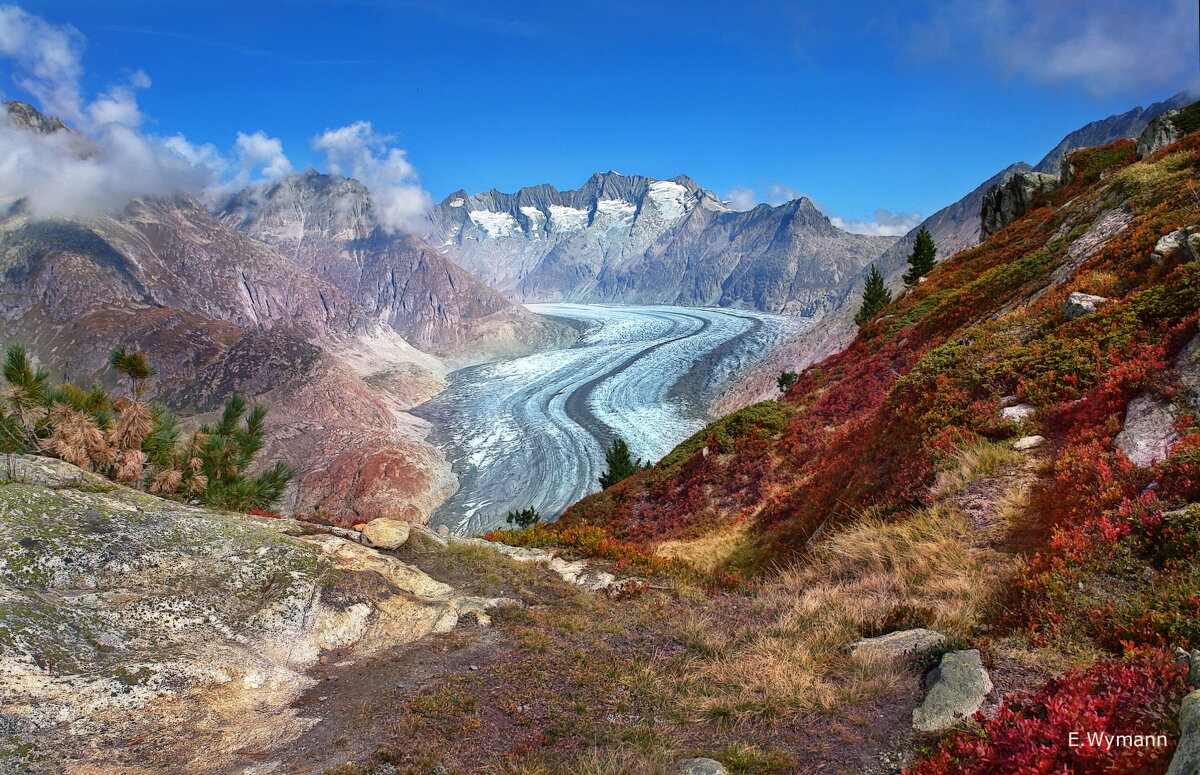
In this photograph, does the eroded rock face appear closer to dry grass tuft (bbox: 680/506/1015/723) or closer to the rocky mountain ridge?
dry grass tuft (bbox: 680/506/1015/723)

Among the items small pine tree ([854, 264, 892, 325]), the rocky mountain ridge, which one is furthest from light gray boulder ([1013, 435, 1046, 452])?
the rocky mountain ridge

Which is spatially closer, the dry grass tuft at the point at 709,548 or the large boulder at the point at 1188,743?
the large boulder at the point at 1188,743

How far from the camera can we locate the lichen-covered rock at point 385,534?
12.9m

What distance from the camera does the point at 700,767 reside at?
564cm

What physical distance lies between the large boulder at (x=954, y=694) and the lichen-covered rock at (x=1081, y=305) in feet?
33.2

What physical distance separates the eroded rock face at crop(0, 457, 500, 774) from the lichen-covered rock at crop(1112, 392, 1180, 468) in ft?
35.2

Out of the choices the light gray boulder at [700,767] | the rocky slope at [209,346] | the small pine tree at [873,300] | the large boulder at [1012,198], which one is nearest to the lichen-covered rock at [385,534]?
the light gray boulder at [700,767]

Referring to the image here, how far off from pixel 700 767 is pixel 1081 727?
3234mm

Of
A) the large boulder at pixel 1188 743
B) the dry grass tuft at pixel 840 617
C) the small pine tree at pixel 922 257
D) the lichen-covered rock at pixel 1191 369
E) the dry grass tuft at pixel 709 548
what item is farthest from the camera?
the small pine tree at pixel 922 257

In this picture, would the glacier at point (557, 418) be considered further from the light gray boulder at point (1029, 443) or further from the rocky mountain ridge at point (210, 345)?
the light gray boulder at point (1029, 443)

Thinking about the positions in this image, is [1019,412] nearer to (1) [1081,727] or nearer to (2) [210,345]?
(1) [1081,727]

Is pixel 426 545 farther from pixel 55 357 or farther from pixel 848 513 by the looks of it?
pixel 55 357

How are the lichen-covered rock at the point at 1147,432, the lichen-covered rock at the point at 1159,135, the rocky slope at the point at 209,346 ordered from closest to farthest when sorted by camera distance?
the lichen-covered rock at the point at 1147,432, the lichen-covered rock at the point at 1159,135, the rocky slope at the point at 209,346

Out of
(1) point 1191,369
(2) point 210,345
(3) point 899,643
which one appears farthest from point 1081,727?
(2) point 210,345
